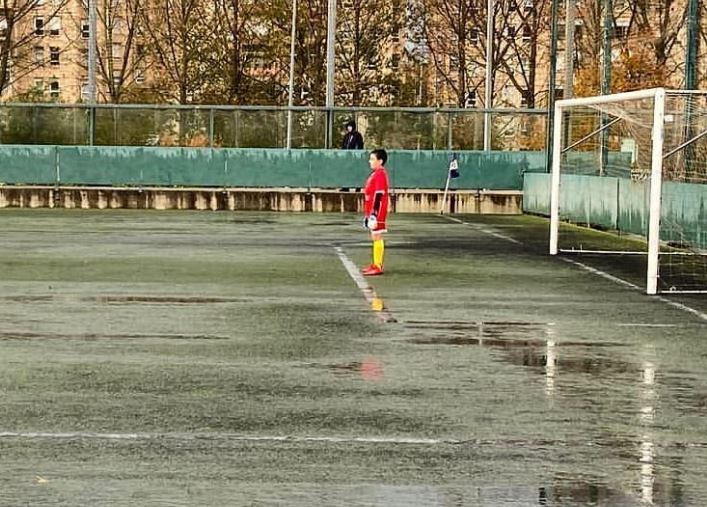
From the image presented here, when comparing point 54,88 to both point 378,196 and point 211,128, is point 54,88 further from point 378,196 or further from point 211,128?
point 378,196

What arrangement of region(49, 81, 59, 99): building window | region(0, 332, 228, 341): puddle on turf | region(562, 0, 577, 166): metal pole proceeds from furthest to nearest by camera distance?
1. region(49, 81, 59, 99): building window
2. region(562, 0, 577, 166): metal pole
3. region(0, 332, 228, 341): puddle on turf

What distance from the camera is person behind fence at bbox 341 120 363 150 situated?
42625 mm

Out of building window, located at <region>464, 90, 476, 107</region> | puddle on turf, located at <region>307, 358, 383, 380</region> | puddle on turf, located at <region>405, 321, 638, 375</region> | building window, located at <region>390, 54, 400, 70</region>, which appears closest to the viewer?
puddle on turf, located at <region>307, 358, 383, 380</region>

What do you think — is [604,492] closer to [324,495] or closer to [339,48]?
[324,495]

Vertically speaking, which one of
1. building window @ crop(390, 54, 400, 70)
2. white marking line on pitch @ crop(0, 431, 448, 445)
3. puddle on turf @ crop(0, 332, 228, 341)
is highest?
building window @ crop(390, 54, 400, 70)

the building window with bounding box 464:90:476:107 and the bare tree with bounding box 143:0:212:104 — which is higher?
the bare tree with bounding box 143:0:212:104

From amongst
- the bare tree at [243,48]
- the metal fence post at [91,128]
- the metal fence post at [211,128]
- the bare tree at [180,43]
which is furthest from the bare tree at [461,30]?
the metal fence post at [91,128]

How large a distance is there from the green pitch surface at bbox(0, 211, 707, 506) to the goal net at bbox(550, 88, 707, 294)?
1.44m

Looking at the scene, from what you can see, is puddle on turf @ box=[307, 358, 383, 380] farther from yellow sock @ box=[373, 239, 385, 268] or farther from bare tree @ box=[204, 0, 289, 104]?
bare tree @ box=[204, 0, 289, 104]

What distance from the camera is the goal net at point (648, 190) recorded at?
21.1m

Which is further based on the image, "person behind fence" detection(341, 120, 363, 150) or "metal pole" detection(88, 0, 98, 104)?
"metal pole" detection(88, 0, 98, 104)

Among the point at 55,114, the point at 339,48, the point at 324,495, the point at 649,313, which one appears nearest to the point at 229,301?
the point at 649,313

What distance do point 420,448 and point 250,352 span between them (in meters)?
4.33

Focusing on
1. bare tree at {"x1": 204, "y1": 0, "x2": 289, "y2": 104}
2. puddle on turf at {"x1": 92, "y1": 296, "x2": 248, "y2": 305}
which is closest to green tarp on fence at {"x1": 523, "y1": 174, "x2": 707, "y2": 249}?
puddle on turf at {"x1": 92, "y1": 296, "x2": 248, "y2": 305}
